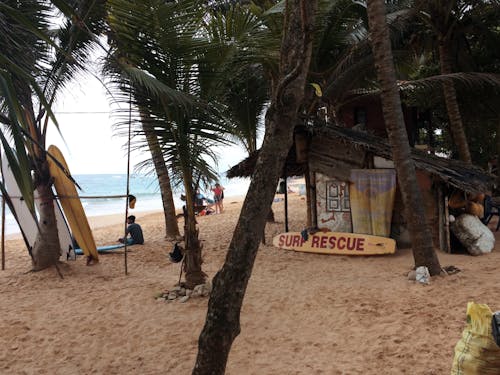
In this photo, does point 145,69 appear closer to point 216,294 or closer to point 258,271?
point 216,294

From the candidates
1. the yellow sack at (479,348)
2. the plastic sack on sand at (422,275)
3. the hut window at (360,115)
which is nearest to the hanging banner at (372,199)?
the plastic sack on sand at (422,275)

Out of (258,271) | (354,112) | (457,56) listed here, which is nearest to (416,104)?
(457,56)

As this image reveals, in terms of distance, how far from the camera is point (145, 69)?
4.71 m

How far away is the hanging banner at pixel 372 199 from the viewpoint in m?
7.99

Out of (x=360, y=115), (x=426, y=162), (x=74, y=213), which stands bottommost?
(x=74, y=213)

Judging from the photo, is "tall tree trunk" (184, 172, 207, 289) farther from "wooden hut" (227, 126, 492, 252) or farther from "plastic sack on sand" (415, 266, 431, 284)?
"wooden hut" (227, 126, 492, 252)

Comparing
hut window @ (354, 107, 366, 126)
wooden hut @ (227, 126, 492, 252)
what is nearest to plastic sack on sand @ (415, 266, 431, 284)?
wooden hut @ (227, 126, 492, 252)

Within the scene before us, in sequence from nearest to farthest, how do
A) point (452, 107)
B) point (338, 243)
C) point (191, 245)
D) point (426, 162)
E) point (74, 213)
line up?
point (191, 245)
point (426, 162)
point (74, 213)
point (338, 243)
point (452, 107)

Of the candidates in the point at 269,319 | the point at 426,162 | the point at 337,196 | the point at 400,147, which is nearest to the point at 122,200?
the point at 337,196

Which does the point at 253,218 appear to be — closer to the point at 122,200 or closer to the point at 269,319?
the point at 269,319

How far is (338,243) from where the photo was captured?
25.8ft

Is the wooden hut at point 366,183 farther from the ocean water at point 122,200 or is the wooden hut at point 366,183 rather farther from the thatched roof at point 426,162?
the ocean water at point 122,200

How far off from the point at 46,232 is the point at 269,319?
4689 mm

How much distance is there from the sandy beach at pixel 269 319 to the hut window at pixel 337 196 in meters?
1.78
